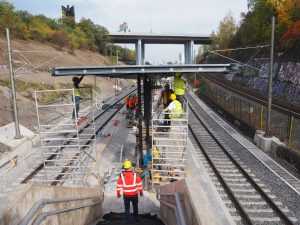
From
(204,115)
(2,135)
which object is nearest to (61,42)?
(204,115)

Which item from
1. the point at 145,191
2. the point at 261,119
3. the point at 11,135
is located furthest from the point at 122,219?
the point at 261,119

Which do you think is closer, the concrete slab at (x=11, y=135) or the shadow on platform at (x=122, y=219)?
the shadow on platform at (x=122, y=219)

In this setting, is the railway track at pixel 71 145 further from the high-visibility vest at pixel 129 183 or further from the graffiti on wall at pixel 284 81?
the graffiti on wall at pixel 284 81

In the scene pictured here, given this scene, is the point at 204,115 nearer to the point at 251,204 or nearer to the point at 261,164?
the point at 261,164

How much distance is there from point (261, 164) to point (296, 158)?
159 centimetres

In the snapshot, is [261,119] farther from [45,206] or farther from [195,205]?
[45,206]

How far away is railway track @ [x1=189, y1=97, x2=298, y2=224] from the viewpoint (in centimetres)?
1046

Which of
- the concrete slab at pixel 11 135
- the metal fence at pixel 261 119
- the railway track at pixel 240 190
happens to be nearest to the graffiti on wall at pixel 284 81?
the metal fence at pixel 261 119

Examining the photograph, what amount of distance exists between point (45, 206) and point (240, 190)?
337 inches

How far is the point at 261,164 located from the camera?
1595 cm

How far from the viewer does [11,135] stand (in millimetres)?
21609

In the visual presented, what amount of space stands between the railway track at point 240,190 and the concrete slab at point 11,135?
1078 centimetres

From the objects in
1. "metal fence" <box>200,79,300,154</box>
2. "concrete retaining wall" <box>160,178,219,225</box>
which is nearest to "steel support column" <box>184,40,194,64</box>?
"metal fence" <box>200,79,300,154</box>

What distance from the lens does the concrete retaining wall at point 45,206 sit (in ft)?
16.0
